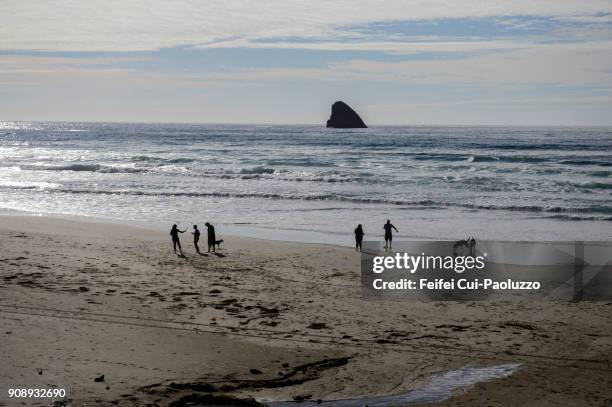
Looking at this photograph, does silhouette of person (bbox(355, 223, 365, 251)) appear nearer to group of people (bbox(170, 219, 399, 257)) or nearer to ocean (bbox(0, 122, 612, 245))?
group of people (bbox(170, 219, 399, 257))

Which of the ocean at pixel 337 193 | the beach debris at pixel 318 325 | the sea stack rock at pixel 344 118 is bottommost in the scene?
the beach debris at pixel 318 325

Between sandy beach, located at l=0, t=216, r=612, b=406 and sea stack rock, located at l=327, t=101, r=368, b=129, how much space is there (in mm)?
160689

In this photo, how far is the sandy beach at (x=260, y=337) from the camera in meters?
8.94

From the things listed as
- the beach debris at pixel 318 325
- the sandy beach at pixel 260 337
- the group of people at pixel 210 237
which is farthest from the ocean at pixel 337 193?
the beach debris at pixel 318 325

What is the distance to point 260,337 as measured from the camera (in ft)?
36.8

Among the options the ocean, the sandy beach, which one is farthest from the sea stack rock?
the sandy beach

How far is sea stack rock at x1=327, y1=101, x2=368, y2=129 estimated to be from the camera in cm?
17600

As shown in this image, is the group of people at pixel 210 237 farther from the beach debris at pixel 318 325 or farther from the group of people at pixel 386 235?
the beach debris at pixel 318 325

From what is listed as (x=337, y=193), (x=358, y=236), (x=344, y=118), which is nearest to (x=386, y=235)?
(x=358, y=236)

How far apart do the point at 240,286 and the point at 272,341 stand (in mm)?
4168

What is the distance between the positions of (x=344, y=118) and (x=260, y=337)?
548 ft

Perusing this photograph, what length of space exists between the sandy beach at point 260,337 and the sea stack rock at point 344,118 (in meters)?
161

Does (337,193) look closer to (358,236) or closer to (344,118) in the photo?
(358,236)

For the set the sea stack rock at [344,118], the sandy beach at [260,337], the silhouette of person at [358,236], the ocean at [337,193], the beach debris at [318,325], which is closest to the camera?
the sandy beach at [260,337]
